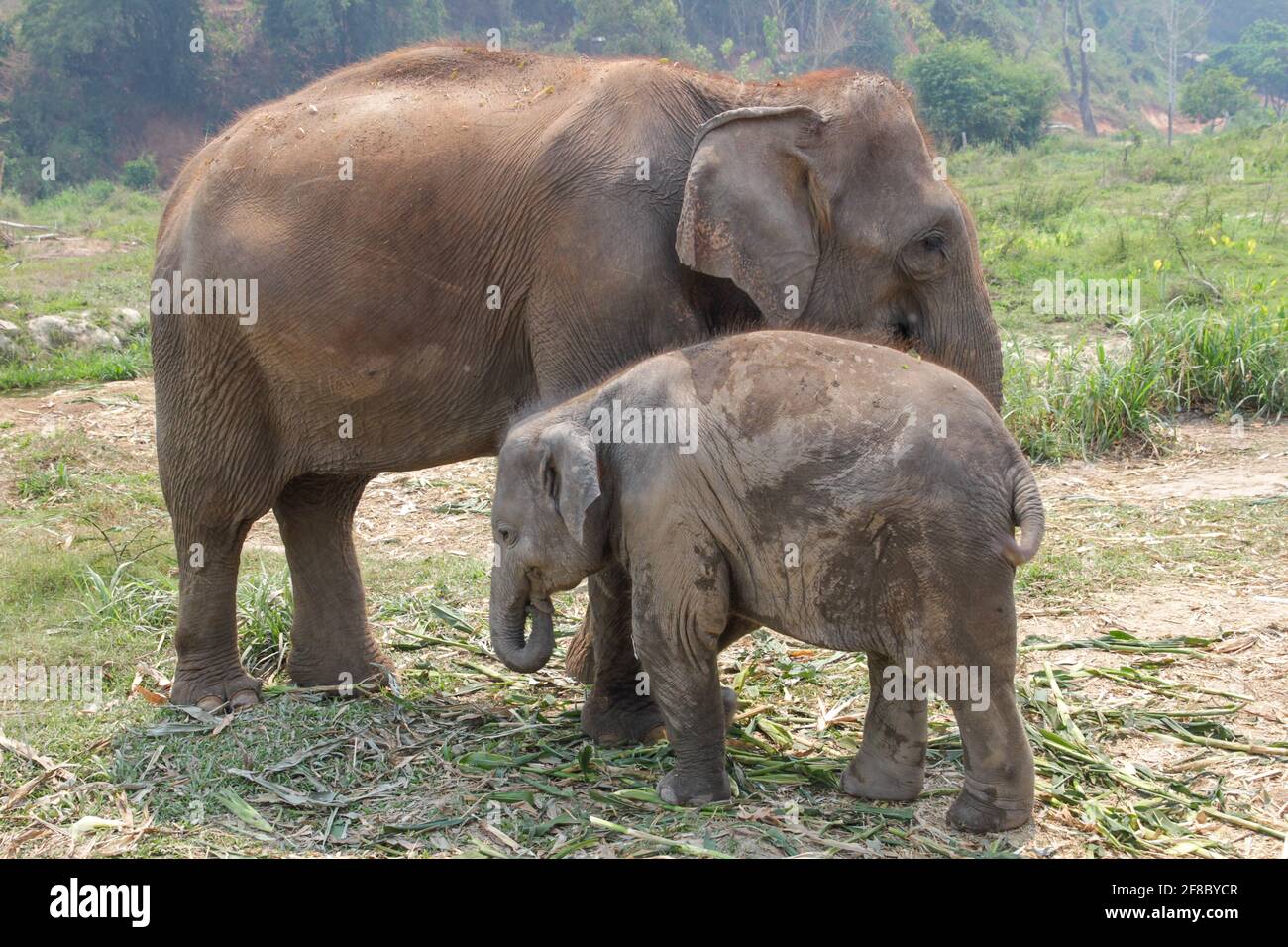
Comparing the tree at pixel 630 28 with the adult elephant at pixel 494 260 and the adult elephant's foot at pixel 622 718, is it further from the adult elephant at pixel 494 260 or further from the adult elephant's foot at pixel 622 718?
the adult elephant's foot at pixel 622 718

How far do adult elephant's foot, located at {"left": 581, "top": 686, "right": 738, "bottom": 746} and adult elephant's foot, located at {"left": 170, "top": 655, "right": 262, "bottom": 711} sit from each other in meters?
1.53

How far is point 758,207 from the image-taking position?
4.54m

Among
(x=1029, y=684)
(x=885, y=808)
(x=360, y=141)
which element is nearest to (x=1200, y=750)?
(x=1029, y=684)

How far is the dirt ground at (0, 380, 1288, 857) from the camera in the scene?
4719 mm

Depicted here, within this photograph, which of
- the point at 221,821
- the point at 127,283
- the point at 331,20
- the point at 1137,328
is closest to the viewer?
the point at 221,821

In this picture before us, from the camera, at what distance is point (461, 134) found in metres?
4.95

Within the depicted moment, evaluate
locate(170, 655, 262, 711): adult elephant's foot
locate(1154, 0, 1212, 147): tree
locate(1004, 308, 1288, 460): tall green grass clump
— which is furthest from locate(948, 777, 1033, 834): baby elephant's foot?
locate(1154, 0, 1212, 147): tree

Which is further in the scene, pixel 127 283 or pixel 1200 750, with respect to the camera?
pixel 127 283

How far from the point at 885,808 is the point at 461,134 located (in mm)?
2716

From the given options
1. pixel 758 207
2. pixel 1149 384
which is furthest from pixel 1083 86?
pixel 758 207

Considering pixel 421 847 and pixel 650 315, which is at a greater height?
pixel 650 315

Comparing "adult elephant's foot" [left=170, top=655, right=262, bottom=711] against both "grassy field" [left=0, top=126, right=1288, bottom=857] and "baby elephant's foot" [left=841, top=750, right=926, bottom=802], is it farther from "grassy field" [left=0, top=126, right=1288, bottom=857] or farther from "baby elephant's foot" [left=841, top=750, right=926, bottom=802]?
"baby elephant's foot" [left=841, top=750, right=926, bottom=802]

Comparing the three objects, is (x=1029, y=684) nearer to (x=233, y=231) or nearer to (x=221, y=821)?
(x=221, y=821)
